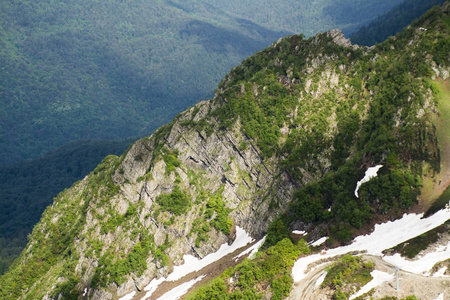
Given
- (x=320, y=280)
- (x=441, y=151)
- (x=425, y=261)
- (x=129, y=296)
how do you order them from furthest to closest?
1. (x=129, y=296)
2. (x=441, y=151)
3. (x=320, y=280)
4. (x=425, y=261)

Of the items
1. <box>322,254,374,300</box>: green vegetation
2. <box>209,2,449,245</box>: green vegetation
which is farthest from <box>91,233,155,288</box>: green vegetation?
<box>322,254,374,300</box>: green vegetation

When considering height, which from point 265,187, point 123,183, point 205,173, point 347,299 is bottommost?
point 347,299

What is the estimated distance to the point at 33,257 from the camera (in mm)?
150625

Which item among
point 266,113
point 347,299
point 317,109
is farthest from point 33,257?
point 347,299

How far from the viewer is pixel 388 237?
8750 cm

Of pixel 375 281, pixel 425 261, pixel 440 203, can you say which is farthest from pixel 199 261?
pixel 425 261

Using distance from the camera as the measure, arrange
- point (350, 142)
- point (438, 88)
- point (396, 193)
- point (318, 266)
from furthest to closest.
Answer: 1. point (350, 142)
2. point (438, 88)
3. point (396, 193)
4. point (318, 266)

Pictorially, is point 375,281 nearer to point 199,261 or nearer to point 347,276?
point 347,276

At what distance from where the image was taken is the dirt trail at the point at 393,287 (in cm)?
6875

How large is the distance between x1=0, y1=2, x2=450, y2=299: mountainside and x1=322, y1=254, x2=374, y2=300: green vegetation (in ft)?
78.4

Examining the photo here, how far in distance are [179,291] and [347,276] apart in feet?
163

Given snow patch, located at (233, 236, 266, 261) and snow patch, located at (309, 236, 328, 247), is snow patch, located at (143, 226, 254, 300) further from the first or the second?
snow patch, located at (309, 236, 328, 247)

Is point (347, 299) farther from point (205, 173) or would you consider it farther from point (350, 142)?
point (205, 173)

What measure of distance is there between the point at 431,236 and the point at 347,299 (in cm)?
1880
